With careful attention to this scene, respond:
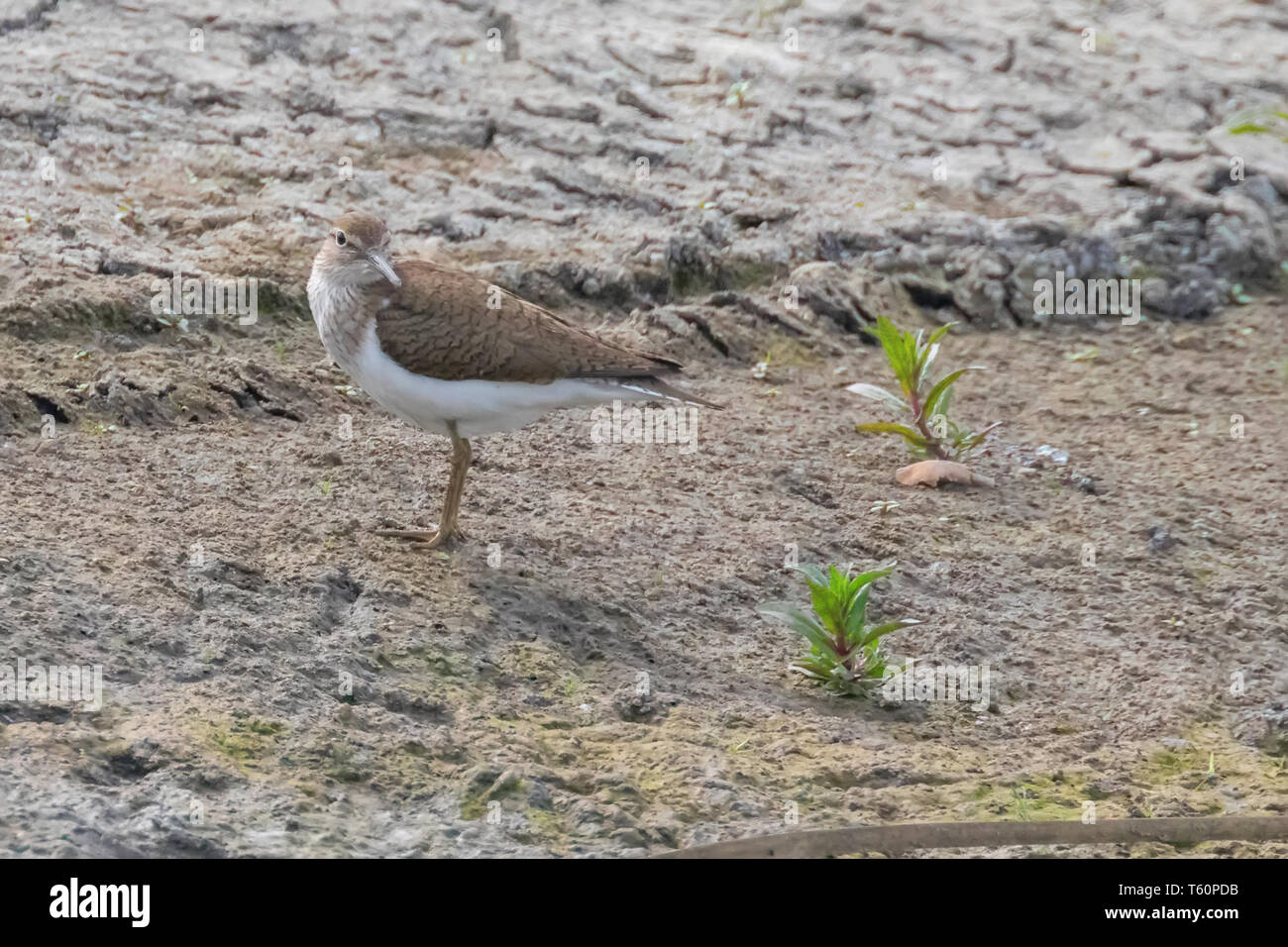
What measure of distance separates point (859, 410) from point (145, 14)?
474cm

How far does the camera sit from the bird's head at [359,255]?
549 cm

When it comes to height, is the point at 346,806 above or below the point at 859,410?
below

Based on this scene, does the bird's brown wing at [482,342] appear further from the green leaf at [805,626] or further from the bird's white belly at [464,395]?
the green leaf at [805,626]

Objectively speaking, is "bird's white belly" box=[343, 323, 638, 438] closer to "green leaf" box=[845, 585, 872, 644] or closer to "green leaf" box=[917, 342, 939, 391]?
"green leaf" box=[845, 585, 872, 644]

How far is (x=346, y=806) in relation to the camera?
3.98 m

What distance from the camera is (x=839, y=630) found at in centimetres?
493

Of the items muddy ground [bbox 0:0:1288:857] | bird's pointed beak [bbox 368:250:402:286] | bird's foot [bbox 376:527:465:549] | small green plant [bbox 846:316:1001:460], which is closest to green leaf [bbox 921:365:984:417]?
small green plant [bbox 846:316:1001:460]

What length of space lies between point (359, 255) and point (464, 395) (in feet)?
2.14

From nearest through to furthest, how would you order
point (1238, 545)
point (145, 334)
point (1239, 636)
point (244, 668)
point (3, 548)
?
point (244, 668) → point (3, 548) → point (1239, 636) → point (1238, 545) → point (145, 334)

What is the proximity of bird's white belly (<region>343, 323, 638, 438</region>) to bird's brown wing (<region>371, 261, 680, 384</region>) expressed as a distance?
0.03 m

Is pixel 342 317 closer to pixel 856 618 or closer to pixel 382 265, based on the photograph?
pixel 382 265

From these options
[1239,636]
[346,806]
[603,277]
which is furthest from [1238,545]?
[346,806]

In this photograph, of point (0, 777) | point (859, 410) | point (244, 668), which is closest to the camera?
point (0, 777)

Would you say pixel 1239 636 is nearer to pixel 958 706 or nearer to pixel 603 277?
pixel 958 706
